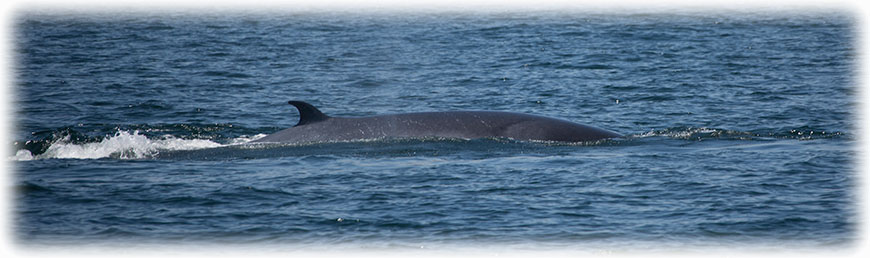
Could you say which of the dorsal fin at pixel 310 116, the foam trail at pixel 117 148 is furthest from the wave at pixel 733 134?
the foam trail at pixel 117 148

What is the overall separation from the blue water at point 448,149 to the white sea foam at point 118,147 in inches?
3.1

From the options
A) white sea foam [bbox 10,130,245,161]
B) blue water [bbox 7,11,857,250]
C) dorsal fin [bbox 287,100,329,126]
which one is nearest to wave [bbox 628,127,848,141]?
blue water [bbox 7,11,857,250]

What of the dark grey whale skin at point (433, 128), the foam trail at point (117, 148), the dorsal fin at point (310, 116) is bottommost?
the foam trail at point (117, 148)

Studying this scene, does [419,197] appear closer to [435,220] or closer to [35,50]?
[435,220]

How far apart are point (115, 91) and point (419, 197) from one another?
17.9 metres

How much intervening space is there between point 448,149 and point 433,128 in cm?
92

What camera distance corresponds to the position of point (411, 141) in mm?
17828

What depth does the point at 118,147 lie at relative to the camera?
1827 cm

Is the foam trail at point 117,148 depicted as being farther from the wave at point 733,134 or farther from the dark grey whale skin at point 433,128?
the wave at point 733,134

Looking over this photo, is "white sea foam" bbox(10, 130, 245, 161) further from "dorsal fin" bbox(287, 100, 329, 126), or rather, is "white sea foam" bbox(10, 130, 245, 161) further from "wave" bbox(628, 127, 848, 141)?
"wave" bbox(628, 127, 848, 141)

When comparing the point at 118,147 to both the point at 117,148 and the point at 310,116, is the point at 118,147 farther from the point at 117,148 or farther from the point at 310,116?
the point at 310,116

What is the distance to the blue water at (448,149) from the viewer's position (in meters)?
12.4

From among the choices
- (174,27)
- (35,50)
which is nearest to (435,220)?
(35,50)

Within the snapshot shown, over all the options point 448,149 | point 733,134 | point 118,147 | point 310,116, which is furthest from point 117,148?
point 733,134
